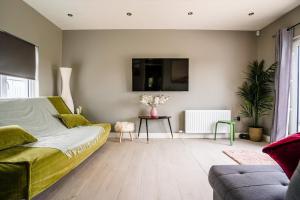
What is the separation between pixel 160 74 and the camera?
4.35 meters

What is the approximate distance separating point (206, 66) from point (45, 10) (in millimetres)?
3390

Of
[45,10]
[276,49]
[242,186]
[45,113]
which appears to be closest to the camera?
[242,186]

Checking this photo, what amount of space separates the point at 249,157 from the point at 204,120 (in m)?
1.46

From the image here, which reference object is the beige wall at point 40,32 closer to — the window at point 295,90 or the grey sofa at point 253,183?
the grey sofa at point 253,183

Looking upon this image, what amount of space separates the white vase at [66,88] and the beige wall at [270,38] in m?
4.16

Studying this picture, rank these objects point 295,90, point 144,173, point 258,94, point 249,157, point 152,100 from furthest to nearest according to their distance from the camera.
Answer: point 152,100
point 258,94
point 295,90
point 249,157
point 144,173

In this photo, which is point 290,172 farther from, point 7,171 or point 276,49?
point 276,49

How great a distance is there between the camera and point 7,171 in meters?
1.36

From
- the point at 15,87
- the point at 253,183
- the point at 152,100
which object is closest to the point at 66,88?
the point at 15,87

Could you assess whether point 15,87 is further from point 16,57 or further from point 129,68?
point 129,68

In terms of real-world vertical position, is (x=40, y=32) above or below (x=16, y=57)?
above

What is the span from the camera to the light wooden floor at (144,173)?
1.86 meters

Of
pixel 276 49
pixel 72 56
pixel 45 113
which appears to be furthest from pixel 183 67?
pixel 45 113

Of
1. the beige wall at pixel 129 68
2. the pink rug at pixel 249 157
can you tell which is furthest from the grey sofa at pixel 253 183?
the beige wall at pixel 129 68
